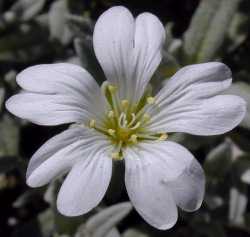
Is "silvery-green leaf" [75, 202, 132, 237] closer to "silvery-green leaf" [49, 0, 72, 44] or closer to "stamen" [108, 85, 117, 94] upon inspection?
"stamen" [108, 85, 117, 94]

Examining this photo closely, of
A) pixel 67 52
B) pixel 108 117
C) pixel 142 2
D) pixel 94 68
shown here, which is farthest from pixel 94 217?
pixel 142 2

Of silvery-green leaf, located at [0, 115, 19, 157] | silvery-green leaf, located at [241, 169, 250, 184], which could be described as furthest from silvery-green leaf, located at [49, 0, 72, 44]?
silvery-green leaf, located at [241, 169, 250, 184]

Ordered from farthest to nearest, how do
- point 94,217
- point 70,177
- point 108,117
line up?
point 94,217 < point 108,117 < point 70,177

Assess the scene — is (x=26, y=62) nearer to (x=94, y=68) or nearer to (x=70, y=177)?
(x=94, y=68)

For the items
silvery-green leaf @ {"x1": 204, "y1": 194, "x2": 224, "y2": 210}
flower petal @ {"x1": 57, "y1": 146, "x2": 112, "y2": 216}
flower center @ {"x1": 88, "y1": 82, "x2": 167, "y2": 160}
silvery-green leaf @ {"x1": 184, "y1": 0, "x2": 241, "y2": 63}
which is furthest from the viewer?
silvery-green leaf @ {"x1": 184, "y1": 0, "x2": 241, "y2": 63}

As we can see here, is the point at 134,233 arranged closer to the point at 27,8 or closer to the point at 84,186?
the point at 84,186

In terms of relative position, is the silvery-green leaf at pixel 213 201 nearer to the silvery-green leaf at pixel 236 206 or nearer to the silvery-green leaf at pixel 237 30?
the silvery-green leaf at pixel 236 206

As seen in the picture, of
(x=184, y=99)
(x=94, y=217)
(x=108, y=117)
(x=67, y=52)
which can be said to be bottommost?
(x=94, y=217)

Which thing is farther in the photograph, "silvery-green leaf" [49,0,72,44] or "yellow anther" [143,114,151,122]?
"silvery-green leaf" [49,0,72,44]
